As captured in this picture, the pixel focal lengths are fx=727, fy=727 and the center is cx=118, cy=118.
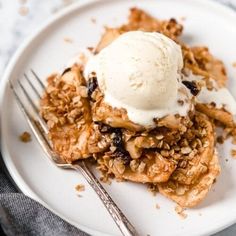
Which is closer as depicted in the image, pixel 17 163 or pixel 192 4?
pixel 17 163

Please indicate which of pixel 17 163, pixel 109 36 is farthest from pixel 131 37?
pixel 17 163

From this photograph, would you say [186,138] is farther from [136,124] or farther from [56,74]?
[56,74]

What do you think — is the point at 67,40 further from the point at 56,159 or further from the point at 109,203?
the point at 109,203

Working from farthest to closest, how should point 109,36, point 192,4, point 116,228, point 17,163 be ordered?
point 192,4 < point 109,36 < point 17,163 < point 116,228

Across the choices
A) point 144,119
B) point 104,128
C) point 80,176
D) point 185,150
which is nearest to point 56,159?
point 80,176

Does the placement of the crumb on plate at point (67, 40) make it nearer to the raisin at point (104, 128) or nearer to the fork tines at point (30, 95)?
the fork tines at point (30, 95)

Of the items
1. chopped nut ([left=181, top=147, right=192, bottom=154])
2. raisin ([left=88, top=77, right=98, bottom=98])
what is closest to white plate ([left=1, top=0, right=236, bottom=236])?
chopped nut ([left=181, top=147, right=192, bottom=154])
